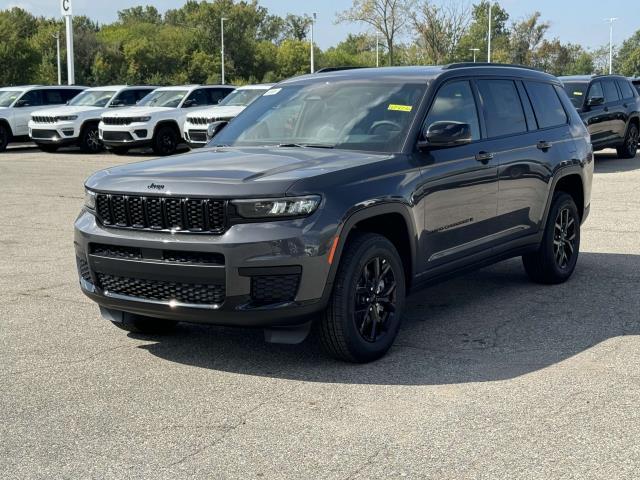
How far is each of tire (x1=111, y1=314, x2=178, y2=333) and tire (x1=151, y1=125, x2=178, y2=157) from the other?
1733 centimetres

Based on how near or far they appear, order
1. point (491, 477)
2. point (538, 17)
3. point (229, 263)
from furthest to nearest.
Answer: point (538, 17), point (229, 263), point (491, 477)

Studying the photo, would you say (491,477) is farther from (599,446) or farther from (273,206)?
(273,206)

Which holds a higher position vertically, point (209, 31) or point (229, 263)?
point (209, 31)

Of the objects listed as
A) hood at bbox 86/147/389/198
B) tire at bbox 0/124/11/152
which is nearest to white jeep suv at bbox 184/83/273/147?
tire at bbox 0/124/11/152

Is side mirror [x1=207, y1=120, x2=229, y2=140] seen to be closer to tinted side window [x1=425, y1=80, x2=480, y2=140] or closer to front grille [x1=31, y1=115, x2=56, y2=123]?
tinted side window [x1=425, y1=80, x2=480, y2=140]

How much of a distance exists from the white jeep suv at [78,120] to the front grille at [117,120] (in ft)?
4.62

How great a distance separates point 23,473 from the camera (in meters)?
3.94

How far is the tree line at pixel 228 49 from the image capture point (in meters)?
59.9

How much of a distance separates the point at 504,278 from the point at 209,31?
92.1 m

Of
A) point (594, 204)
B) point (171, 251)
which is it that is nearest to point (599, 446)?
point (171, 251)

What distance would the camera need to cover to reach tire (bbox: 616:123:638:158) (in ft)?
66.8

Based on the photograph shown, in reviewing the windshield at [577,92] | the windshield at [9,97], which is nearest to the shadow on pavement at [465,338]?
Result: the windshield at [577,92]

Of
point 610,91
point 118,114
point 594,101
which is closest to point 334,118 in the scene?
point 594,101

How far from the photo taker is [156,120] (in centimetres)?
2302
